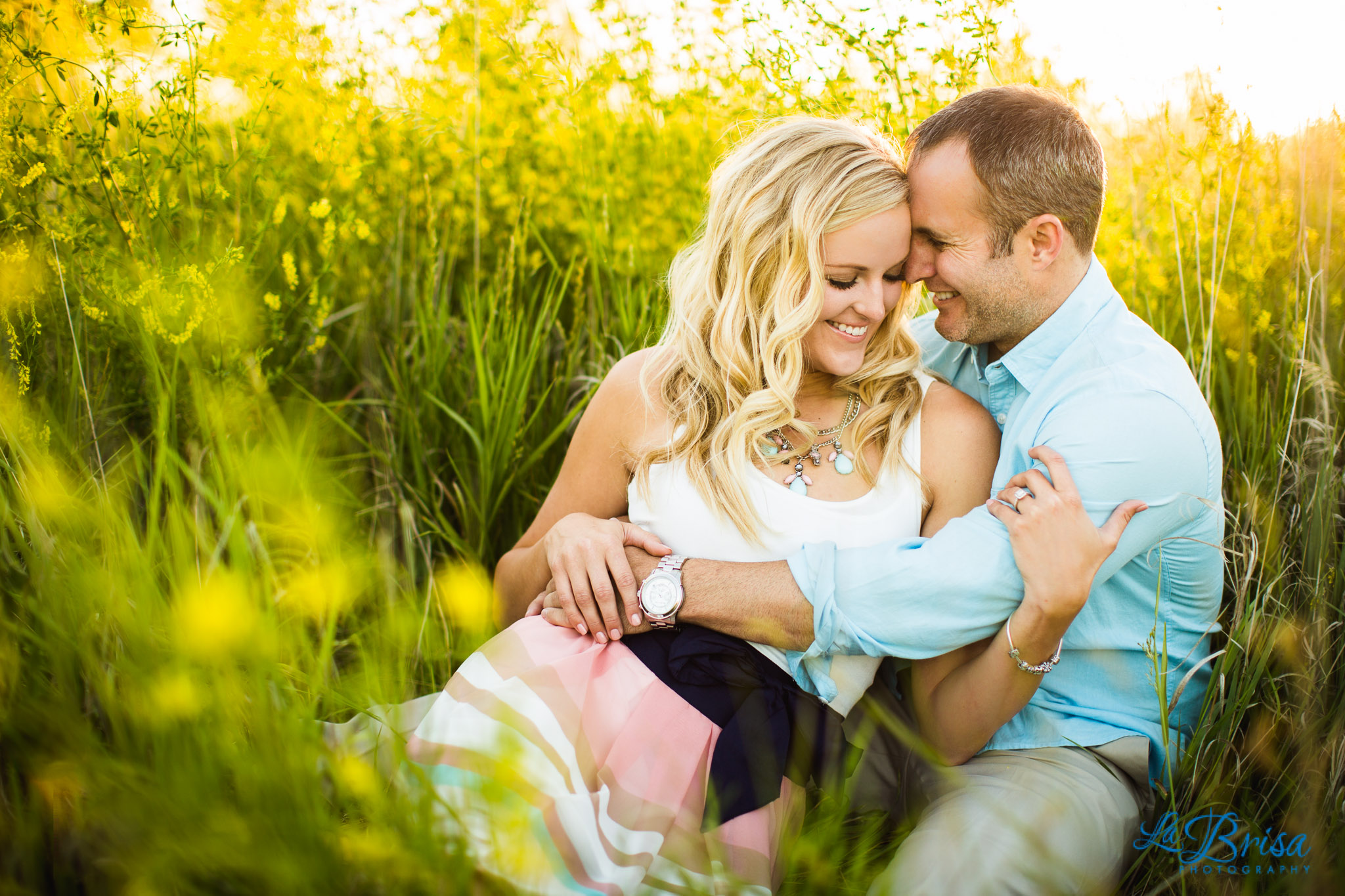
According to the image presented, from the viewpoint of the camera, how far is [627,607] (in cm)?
183

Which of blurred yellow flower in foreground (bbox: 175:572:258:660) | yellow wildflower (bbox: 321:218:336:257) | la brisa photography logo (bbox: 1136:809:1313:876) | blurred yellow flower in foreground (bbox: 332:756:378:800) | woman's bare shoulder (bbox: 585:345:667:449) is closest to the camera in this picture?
blurred yellow flower in foreground (bbox: 175:572:258:660)

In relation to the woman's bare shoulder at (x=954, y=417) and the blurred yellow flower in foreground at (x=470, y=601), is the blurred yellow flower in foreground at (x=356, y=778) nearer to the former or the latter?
the blurred yellow flower in foreground at (x=470, y=601)

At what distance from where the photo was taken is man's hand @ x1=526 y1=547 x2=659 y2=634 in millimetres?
1826

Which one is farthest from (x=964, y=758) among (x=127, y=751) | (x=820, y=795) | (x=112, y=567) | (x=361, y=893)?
(x=112, y=567)

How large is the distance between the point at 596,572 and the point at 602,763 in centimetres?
38

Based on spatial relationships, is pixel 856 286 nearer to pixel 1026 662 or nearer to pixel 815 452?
pixel 815 452

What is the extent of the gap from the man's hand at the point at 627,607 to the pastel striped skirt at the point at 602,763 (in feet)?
0.15

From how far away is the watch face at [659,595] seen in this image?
179 centimetres

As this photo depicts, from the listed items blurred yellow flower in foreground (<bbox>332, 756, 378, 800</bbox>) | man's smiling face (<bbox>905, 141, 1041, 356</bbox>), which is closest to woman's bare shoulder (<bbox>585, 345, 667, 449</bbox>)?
man's smiling face (<bbox>905, 141, 1041, 356</bbox>)

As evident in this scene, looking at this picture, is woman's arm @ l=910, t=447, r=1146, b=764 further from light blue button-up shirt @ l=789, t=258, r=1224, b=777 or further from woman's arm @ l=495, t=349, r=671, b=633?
woman's arm @ l=495, t=349, r=671, b=633

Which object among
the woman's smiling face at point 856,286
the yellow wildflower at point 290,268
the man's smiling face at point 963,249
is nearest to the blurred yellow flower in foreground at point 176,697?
the yellow wildflower at point 290,268

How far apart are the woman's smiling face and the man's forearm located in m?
0.59

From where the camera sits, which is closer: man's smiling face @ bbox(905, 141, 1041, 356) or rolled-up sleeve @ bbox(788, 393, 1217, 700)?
rolled-up sleeve @ bbox(788, 393, 1217, 700)

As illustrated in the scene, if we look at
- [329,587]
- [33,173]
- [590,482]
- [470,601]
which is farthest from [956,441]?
[33,173]
